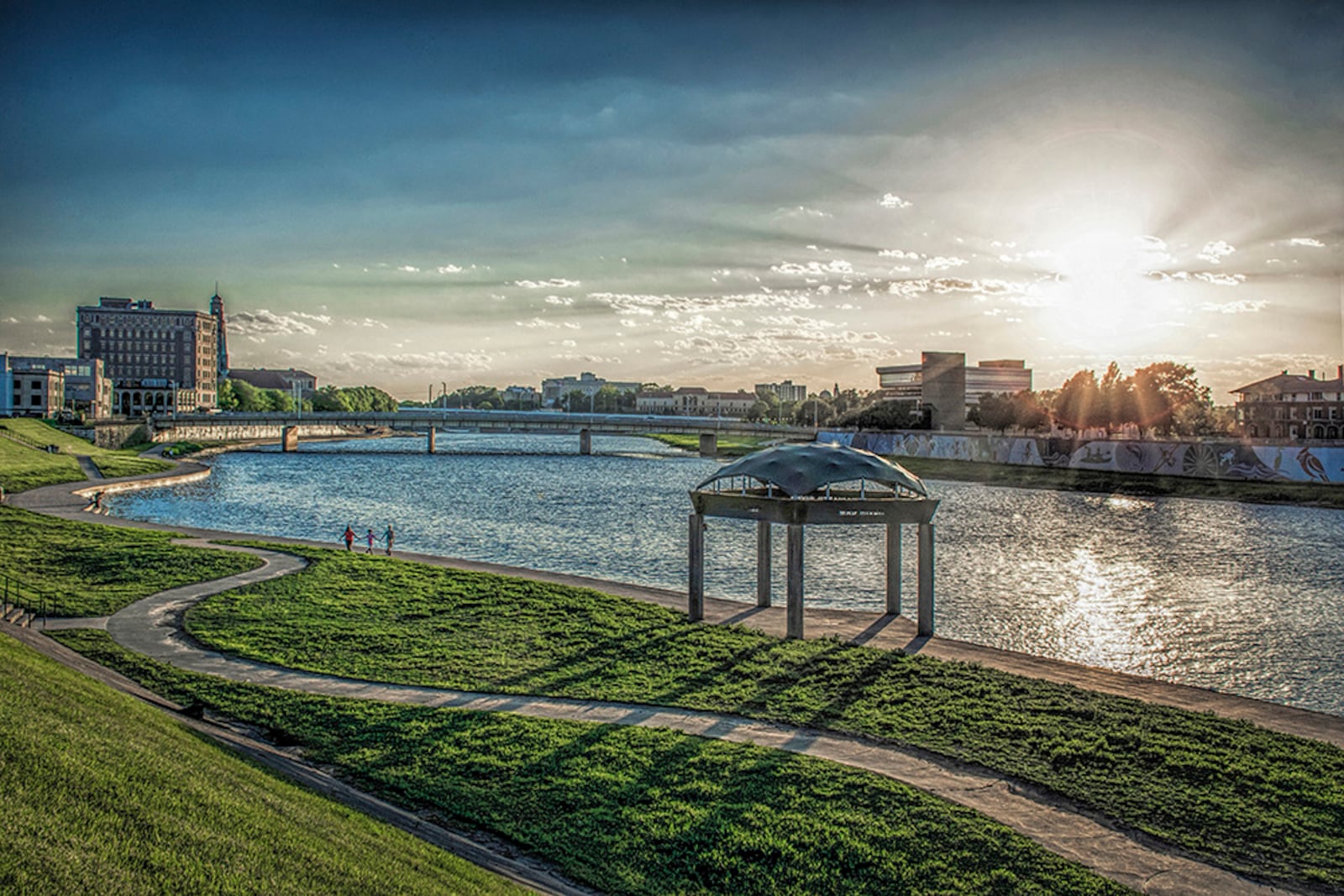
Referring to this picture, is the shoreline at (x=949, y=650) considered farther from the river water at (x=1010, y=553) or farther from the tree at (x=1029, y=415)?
the tree at (x=1029, y=415)

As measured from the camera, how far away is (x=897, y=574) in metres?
29.1

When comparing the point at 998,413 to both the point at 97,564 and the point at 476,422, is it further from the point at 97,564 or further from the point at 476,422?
the point at 97,564

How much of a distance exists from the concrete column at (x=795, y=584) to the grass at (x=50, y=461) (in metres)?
59.5

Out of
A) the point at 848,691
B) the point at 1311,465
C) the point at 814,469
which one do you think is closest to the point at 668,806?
the point at 848,691

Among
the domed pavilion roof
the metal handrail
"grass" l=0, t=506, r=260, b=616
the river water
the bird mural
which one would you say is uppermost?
the domed pavilion roof

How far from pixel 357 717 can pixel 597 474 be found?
3573 inches

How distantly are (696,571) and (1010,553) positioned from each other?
28.1 meters

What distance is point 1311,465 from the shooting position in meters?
73.1

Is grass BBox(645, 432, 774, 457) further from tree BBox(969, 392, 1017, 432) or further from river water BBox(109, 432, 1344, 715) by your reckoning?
river water BBox(109, 432, 1344, 715)

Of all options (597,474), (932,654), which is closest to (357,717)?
(932,654)

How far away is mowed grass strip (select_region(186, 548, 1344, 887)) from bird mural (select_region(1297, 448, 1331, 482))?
67.8m

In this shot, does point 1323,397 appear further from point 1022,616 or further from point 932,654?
point 932,654

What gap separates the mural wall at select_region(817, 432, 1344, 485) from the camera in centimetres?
7356

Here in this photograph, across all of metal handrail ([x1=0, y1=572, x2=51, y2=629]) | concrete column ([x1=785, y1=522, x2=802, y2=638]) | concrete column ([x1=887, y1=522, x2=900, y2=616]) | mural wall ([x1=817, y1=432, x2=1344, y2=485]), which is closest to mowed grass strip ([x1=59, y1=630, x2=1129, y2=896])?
concrete column ([x1=785, y1=522, x2=802, y2=638])
